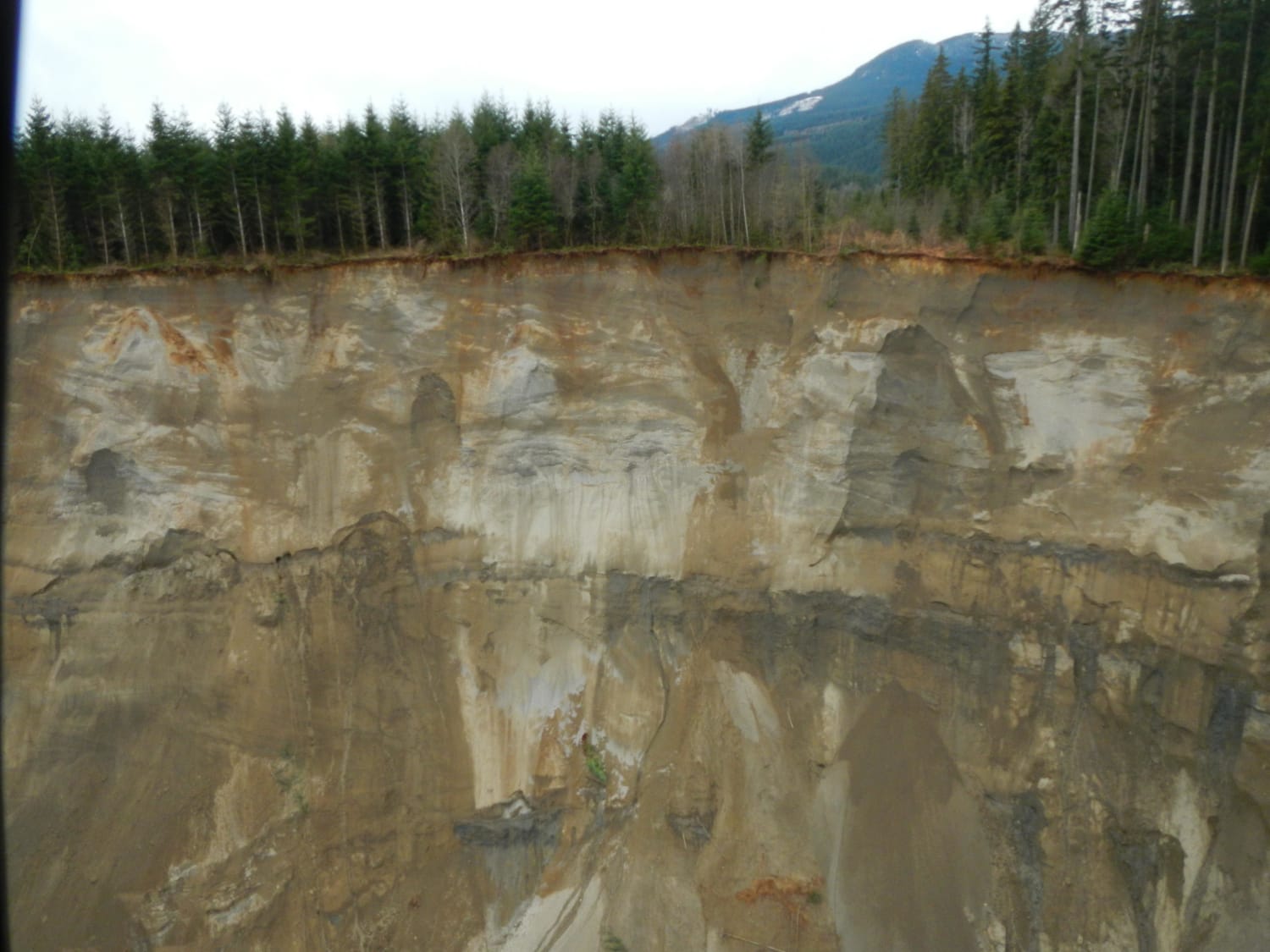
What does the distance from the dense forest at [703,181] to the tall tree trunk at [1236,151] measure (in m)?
0.08

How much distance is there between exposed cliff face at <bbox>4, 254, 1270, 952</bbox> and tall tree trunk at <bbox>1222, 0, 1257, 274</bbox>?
296cm

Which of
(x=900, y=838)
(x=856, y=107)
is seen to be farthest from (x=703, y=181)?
(x=856, y=107)

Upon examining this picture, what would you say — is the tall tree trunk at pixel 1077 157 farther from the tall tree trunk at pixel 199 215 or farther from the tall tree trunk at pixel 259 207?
the tall tree trunk at pixel 199 215

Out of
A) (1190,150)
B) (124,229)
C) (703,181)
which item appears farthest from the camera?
(703,181)

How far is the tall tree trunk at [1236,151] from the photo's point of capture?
543 inches

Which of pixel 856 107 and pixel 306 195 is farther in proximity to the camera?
pixel 856 107

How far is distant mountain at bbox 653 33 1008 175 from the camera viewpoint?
226 ft

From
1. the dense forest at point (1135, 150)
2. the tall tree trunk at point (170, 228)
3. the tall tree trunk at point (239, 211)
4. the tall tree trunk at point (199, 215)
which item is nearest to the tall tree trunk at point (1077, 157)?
the dense forest at point (1135, 150)

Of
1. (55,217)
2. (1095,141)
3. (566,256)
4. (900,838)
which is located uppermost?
(1095,141)

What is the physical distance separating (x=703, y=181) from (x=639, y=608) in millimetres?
11618

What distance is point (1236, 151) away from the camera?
1442 cm

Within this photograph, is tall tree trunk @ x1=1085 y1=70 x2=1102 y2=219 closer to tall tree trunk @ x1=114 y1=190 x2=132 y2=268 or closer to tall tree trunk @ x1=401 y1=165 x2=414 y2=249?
tall tree trunk @ x1=401 y1=165 x2=414 y2=249

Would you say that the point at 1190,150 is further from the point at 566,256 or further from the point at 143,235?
the point at 143,235

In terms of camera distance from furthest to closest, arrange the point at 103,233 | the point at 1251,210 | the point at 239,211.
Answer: the point at 103,233
the point at 239,211
the point at 1251,210
